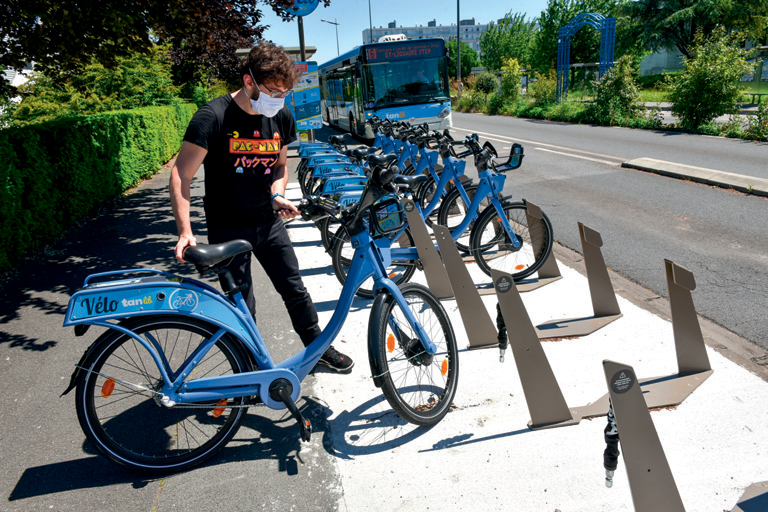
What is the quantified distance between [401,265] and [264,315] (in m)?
1.30

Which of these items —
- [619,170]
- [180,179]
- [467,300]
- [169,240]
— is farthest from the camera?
[619,170]

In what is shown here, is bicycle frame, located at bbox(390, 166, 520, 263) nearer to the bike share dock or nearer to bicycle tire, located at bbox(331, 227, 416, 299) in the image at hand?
bicycle tire, located at bbox(331, 227, 416, 299)

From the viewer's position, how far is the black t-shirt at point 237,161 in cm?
281

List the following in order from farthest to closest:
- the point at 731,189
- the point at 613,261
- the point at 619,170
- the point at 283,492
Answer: the point at 619,170 → the point at 731,189 → the point at 613,261 → the point at 283,492

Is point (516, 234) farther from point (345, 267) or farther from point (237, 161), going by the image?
point (237, 161)

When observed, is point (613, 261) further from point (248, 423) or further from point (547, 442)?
point (248, 423)

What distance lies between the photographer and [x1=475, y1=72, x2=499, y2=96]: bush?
33594 millimetres

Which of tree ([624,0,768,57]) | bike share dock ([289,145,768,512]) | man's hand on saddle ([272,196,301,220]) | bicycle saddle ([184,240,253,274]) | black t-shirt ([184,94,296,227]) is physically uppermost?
tree ([624,0,768,57])

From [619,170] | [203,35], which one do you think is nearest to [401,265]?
[203,35]

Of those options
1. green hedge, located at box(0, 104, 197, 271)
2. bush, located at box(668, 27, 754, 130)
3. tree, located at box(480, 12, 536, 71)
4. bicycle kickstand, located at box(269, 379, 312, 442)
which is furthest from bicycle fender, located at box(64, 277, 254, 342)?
tree, located at box(480, 12, 536, 71)

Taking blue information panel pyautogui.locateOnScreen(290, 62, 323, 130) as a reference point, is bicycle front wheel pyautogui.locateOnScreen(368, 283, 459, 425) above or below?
below

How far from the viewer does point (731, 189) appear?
342 inches

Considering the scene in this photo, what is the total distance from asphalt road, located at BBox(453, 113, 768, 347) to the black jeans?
3.26 m

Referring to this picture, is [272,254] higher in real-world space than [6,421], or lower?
higher
